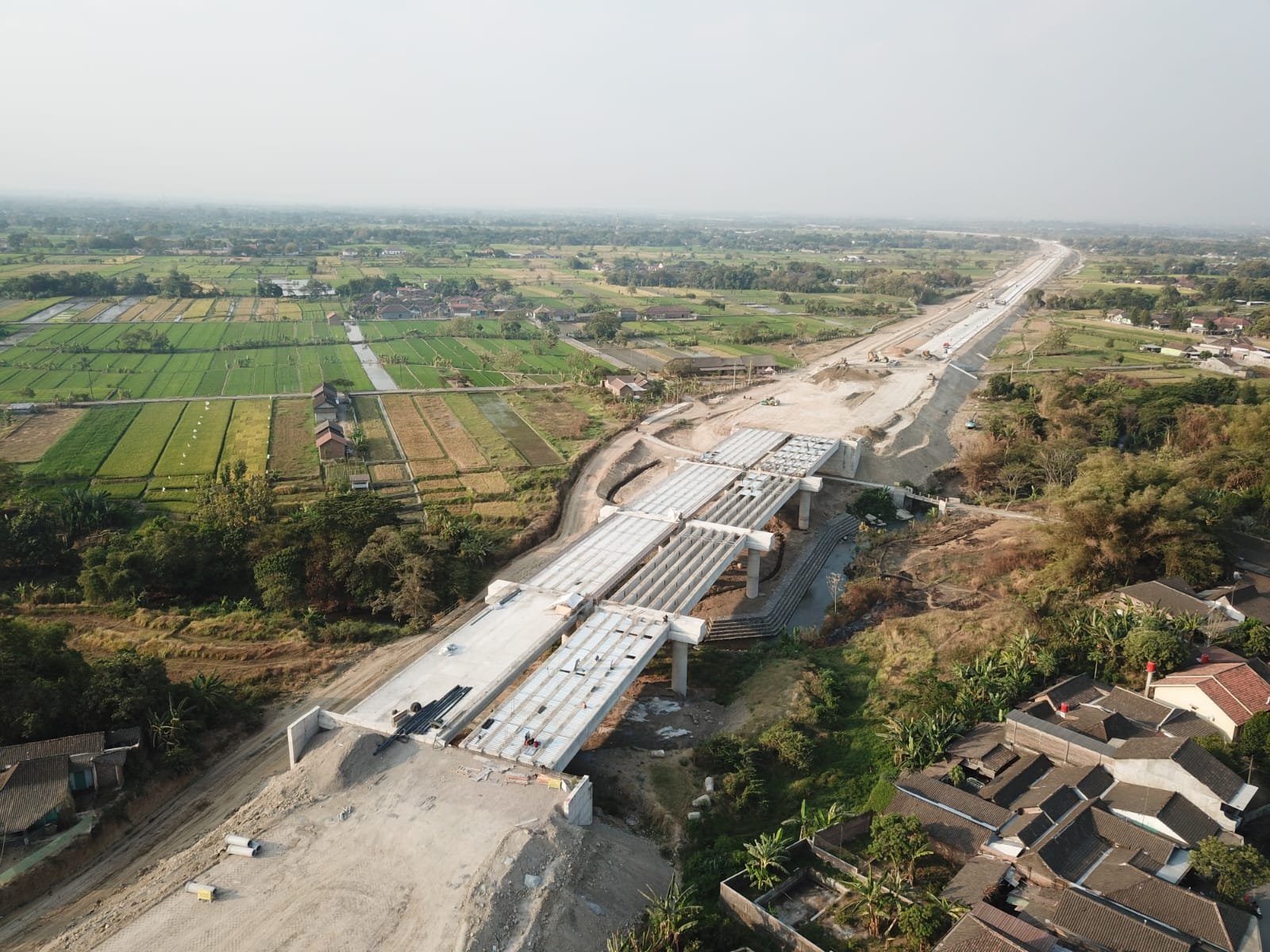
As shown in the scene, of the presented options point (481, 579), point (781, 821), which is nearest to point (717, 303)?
point (481, 579)

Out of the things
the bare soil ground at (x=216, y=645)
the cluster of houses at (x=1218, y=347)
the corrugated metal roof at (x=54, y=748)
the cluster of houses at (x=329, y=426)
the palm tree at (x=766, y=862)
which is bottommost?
the bare soil ground at (x=216, y=645)

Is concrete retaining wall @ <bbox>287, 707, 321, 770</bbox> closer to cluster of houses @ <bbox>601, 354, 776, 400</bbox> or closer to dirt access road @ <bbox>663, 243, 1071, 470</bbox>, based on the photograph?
dirt access road @ <bbox>663, 243, 1071, 470</bbox>

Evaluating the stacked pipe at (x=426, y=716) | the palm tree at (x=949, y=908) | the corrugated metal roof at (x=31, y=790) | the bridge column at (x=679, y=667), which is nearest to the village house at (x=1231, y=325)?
the bridge column at (x=679, y=667)

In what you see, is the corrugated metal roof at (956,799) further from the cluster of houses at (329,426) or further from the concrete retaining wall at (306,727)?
the cluster of houses at (329,426)

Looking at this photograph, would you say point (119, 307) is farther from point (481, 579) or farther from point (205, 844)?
point (205, 844)

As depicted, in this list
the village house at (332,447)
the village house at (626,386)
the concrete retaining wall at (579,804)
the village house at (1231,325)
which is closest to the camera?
the concrete retaining wall at (579,804)

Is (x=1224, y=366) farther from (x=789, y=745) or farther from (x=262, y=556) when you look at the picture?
(x=262, y=556)
